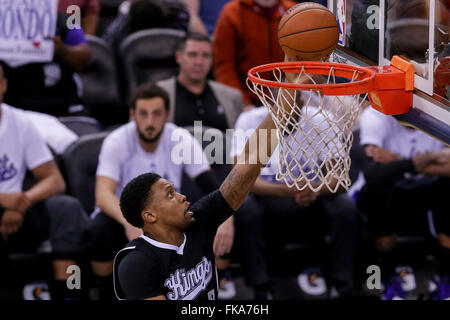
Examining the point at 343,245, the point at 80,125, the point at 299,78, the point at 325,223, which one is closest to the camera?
the point at 299,78

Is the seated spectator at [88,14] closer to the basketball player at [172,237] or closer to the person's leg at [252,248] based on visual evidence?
the person's leg at [252,248]

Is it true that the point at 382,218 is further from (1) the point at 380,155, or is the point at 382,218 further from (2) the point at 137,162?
(2) the point at 137,162

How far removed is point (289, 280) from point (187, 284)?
1.68m

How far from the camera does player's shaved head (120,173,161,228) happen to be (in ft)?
9.25

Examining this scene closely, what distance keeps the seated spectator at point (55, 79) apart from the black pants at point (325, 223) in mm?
1631

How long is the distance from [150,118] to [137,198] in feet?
4.02

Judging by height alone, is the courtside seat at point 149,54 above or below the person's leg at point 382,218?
above

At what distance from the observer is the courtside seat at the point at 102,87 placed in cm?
554

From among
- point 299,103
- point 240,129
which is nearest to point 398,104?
point 299,103

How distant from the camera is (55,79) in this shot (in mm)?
4902

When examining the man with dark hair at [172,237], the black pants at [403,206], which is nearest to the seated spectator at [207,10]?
the black pants at [403,206]

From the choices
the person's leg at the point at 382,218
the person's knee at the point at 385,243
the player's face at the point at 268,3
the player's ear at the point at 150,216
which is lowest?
the person's knee at the point at 385,243

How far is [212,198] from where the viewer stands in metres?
2.96

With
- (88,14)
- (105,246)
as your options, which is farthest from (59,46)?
(105,246)
